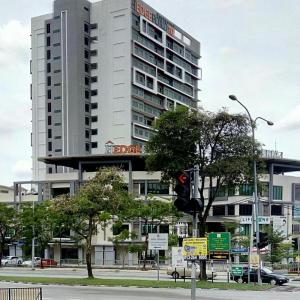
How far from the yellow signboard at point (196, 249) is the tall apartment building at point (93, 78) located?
9463 centimetres

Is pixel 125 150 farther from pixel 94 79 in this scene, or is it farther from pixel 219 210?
pixel 94 79

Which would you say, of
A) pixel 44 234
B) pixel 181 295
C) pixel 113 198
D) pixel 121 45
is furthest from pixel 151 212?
pixel 121 45

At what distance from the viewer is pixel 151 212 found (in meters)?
67.3

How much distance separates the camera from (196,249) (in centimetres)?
1354

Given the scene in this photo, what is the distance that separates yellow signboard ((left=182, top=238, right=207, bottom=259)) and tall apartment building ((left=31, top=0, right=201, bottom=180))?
94.6 metres

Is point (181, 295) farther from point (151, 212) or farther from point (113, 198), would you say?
point (151, 212)

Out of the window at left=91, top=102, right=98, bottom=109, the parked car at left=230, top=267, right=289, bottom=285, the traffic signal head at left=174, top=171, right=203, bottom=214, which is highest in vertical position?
the window at left=91, top=102, right=98, bottom=109

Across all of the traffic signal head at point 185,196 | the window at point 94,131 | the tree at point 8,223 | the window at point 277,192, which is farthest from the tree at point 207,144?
the window at point 94,131

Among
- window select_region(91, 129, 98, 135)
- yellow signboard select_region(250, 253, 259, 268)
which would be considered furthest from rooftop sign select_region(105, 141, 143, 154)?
yellow signboard select_region(250, 253, 259, 268)

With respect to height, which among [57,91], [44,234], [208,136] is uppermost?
[57,91]

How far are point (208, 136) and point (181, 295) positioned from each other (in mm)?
11570

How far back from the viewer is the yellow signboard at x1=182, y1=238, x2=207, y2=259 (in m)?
13.5

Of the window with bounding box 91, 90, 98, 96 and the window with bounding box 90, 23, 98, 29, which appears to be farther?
the window with bounding box 90, 23, 98, 29

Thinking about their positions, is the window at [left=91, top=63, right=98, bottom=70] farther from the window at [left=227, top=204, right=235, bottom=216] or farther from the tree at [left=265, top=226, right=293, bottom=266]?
the tree at [left=265, top=226, right=293, bottom=266]
